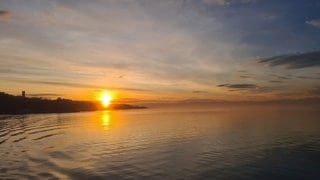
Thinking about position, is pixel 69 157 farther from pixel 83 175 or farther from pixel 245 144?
pixel 245 144

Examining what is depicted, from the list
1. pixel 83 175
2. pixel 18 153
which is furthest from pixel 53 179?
pixel 18 153

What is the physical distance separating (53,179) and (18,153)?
1810 centimetres

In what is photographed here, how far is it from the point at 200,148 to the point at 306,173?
17.9 metres

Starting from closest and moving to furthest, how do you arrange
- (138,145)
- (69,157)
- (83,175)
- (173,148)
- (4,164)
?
(83,175) → (4,164) → (69,157) → (173,148) → (138,145)

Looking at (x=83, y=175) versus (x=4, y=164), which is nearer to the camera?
(x=83, y=175)

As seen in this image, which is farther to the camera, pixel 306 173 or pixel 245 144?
pixel 245 144

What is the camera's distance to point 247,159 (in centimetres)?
3728

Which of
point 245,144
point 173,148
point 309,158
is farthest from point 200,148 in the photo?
point 309,158

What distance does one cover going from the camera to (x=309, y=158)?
3694 cm

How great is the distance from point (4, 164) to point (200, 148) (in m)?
24.9

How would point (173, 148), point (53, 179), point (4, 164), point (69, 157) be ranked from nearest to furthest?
point (53, 179) < point (4, 164) < point (69, 157) < point (173, 148)

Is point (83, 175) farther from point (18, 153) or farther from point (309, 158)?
point (309, 158)

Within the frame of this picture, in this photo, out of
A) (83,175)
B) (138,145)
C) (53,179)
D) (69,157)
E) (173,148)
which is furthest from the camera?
(138,145)

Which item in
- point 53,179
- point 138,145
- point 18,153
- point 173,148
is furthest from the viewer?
point 138,145
